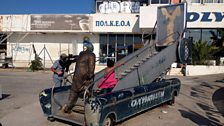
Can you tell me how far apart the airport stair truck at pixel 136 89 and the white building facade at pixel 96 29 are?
14122 millimetres

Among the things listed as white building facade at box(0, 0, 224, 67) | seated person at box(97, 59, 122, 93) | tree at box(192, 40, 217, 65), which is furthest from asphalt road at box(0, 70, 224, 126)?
white building facade at box(0, 0, 224, 67)

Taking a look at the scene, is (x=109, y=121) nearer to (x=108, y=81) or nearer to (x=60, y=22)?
(x=108, y=81)

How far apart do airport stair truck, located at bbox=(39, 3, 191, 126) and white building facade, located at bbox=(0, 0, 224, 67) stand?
1412 cm

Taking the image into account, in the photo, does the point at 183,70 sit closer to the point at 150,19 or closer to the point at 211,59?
the point at 211,59

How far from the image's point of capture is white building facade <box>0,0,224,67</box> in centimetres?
2767

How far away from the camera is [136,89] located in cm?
851

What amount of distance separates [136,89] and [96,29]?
2209 centimetres

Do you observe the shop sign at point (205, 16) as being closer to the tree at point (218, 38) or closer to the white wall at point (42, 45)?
the tree at point (218, 38)

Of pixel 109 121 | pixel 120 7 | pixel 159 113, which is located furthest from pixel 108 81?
pixel 120 7

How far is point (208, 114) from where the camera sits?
9773 mm

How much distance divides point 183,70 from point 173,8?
40.8 feet

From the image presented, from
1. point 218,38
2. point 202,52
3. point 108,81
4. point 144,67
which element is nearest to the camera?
point 108,81

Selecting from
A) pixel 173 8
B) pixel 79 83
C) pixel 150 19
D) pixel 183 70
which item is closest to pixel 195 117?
pixel 79 83

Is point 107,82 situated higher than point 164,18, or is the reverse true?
point 164,18
